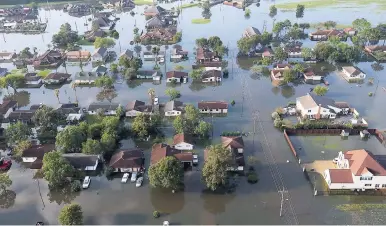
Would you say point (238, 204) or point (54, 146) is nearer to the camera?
point (238, 204)

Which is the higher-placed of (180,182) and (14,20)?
(14,20)

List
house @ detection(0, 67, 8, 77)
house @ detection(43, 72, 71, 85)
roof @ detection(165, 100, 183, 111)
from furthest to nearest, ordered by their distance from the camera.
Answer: house @ detection(0, 67, 8, 77)
house @ detection(43, 72, 71, 85)
roof @ detection(165, 100, 183, 111)

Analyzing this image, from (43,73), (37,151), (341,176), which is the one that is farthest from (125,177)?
(43,73)

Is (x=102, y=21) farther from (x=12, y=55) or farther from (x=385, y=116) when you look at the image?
(x=385, y=116)

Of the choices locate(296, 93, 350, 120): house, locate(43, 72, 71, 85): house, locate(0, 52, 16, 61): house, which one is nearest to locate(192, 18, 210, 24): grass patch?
locate(43, 72, 71, 85): house

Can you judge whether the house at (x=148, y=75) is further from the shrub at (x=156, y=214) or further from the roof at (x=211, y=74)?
the shrub at (x=156, y=214)

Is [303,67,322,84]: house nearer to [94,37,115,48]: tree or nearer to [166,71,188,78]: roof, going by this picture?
[166,71,188,78]: roof

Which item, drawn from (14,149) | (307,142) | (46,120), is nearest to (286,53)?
(307,142)
